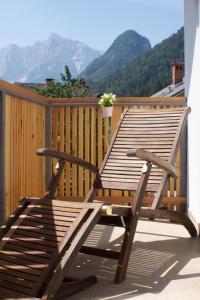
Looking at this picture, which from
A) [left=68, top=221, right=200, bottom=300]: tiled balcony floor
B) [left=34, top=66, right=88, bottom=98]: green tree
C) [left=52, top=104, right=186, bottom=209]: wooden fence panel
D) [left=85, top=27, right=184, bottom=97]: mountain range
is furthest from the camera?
[left=85, top=27, right=184, bottom=97]: mountain range

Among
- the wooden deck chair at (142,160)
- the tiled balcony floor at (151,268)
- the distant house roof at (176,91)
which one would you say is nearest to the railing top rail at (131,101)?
the wooden deck chair at (142,160)

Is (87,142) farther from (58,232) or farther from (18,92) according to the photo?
(58,232)

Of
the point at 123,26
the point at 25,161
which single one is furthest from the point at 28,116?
the point at 123,26

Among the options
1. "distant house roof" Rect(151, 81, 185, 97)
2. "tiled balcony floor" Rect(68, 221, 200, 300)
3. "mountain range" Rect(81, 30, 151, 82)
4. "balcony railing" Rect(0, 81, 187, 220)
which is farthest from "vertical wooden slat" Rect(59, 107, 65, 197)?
"mountain range" Rect(81, 30, 151, 82)

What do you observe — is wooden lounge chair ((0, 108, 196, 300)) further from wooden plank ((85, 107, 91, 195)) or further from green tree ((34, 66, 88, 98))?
green tree ((34, 66, 88, 98))

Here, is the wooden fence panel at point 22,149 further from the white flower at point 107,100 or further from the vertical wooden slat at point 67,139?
the white flower at point 107,100

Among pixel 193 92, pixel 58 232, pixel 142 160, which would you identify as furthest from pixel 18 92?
pixel 58 232

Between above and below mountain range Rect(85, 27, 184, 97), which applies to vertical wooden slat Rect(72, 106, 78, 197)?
below

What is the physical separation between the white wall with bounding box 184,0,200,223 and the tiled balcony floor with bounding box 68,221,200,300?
1.75ft

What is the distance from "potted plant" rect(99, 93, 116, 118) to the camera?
5.13 m

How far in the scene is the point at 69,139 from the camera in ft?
18.0

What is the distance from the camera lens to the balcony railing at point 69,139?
463 centimetres

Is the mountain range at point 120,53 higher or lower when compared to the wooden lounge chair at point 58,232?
higher

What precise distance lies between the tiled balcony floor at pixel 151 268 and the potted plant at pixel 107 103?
155cm
